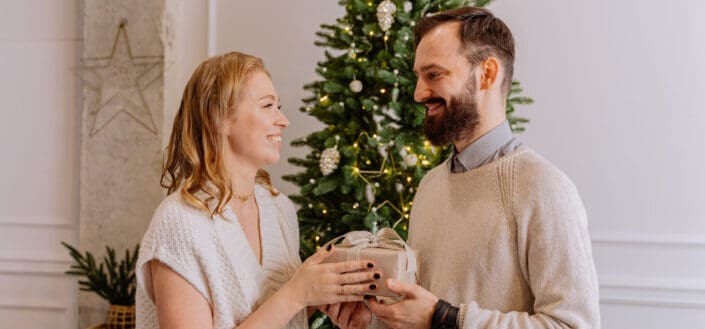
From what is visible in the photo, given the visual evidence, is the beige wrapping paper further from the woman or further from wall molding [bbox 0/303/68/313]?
wall molding [bbox 0/303/68/313]

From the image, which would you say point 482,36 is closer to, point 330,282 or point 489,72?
point 489,72

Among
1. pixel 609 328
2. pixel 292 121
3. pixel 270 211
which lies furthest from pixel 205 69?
pixel 609 328

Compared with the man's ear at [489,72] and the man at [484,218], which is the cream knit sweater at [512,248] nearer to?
the man at [484,218]

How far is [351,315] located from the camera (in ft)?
5.47

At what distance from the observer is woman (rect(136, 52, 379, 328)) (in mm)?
1551

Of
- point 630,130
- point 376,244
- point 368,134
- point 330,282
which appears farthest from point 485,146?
point 630,130

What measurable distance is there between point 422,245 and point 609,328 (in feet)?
6.51

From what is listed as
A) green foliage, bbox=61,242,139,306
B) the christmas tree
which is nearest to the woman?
the christmas tree

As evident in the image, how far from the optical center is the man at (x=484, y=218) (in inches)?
56.1

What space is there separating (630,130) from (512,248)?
2.02 m

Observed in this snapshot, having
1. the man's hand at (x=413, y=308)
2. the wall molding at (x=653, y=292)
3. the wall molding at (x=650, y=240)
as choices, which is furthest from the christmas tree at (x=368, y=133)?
the wall molding at (x=653, y=292)

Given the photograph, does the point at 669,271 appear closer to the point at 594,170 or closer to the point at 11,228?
the point at 594,170

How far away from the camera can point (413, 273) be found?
1.58 meters

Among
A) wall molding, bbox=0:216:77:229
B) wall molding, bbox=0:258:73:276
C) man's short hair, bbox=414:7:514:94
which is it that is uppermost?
man's short hair, bbox=414:7:514:94
